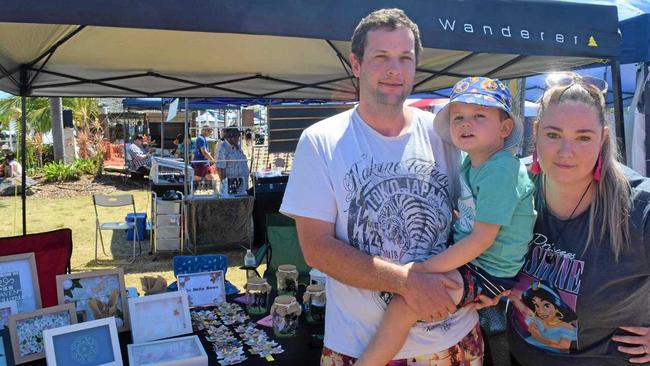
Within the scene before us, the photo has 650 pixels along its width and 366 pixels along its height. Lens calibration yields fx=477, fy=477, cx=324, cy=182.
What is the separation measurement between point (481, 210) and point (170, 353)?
1343mm

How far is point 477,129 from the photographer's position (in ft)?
4.93

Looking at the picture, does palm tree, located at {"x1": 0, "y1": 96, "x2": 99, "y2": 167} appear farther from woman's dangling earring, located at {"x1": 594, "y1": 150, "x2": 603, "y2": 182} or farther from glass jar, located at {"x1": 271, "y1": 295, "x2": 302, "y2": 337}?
woman's dangling earring, located at {"x1": 594, "y1": 150, "x2": 603, "y2": 182}

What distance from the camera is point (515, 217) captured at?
149 cm

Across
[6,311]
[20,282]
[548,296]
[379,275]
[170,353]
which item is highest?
[379,275]

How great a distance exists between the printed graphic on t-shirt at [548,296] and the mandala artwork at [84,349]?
1.56 meters

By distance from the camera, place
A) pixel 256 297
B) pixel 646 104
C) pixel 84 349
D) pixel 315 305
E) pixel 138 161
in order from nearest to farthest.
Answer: pixel 84 349 < pixel 315 305 < pixel 256 297 < pixel 646 104 < pixel 138 161

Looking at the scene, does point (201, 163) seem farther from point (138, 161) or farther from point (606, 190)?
point (606, 190)

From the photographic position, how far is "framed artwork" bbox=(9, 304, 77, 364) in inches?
75.2

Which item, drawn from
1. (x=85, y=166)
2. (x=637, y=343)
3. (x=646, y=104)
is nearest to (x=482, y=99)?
(x=637, y=343)

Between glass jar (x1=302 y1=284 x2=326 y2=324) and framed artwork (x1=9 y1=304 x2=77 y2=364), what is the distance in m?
1.04

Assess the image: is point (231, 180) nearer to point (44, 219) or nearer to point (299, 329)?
point (44, 219)

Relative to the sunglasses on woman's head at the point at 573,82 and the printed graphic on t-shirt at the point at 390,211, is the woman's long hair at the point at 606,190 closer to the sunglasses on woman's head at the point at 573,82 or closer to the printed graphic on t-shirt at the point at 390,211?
the sunglasses on woman's head at the point at 573,82

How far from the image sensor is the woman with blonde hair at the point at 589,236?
144cm

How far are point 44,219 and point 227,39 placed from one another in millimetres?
7073
